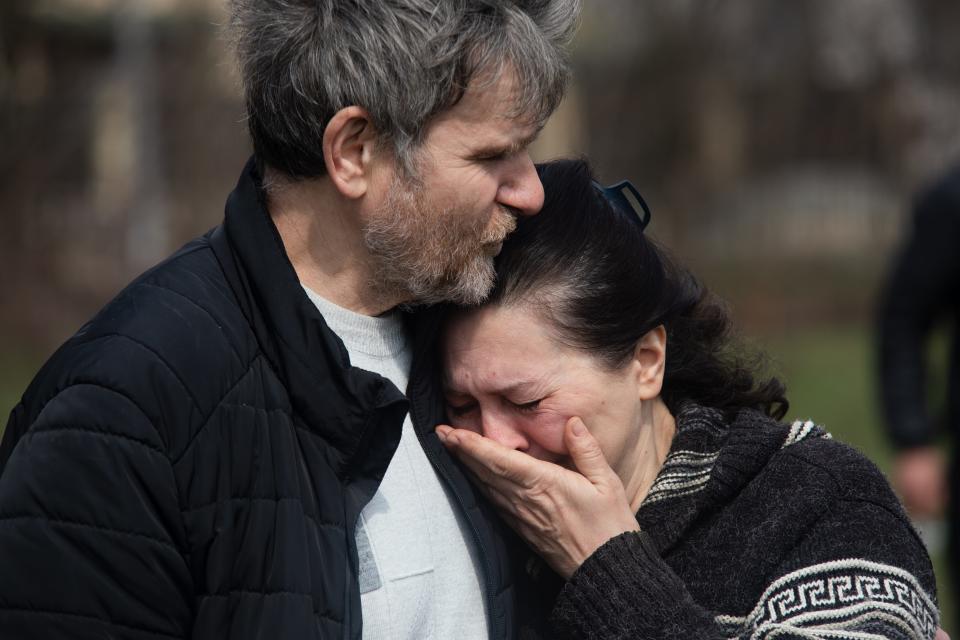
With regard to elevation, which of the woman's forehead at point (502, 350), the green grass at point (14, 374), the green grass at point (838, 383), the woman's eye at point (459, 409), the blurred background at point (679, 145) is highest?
the woman's forehead at point (502, 350)

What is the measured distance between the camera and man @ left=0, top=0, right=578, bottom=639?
185cm

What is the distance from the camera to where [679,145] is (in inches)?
703

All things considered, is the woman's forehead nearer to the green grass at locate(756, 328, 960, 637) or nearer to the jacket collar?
the jacket collar

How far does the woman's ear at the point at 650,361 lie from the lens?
2.68m

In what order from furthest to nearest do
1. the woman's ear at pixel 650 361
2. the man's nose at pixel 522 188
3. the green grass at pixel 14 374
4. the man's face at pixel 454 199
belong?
the green grass at pixel 14 374 < the woman's ear at pixel 650 361 < the man's nose at pixel 522 188 < the man's face at pixel 454 199

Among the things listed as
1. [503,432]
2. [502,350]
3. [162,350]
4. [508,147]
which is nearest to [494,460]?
[503,432]

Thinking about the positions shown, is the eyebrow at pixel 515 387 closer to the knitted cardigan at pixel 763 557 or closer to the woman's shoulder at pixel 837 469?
the knitted cardigan at pixel 763 557

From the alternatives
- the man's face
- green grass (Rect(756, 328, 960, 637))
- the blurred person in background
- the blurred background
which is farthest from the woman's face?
the blurred background

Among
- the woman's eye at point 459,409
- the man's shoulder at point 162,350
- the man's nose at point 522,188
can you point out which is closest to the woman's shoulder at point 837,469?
the woman's eye at point 459,409

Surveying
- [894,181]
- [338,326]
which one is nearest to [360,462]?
[338,326]

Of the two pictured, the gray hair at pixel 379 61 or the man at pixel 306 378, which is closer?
the man at pixel 306 378

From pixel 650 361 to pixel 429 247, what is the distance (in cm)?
66

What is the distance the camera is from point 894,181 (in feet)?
56.7

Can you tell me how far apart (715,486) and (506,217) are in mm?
674
